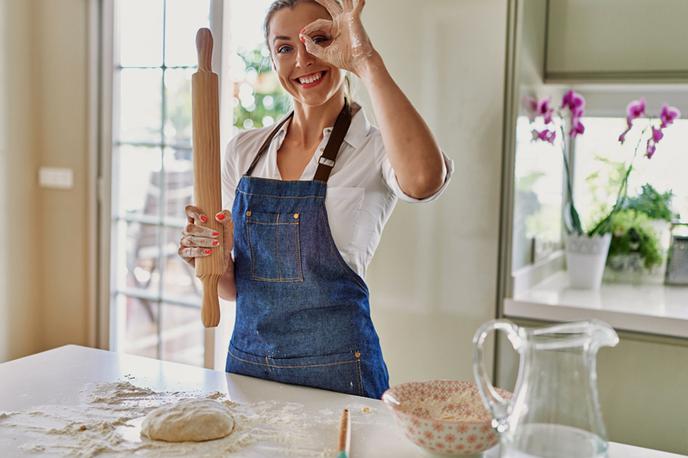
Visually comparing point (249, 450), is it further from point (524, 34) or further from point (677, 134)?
point (677, 134)

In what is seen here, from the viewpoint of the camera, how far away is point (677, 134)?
8.34ft

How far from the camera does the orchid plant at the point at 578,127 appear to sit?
2354mm

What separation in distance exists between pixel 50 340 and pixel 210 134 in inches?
94.3

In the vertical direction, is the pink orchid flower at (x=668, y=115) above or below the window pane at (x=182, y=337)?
above

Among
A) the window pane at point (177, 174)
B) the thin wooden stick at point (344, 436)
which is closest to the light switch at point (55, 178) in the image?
the window pane at point (177, 174)

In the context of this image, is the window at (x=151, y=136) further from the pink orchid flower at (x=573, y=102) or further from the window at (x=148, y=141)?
the pink orchid flower at (x=573, y=102)

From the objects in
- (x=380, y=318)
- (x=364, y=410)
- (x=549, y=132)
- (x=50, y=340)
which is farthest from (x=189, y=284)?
(x=364, y=410)

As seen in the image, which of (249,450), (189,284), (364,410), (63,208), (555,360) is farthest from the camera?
(189,284)

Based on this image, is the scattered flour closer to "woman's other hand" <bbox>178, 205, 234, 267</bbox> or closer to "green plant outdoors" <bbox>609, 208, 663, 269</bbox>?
"woman's other hand" <bbox>178, 205, 234, 267</bbox>

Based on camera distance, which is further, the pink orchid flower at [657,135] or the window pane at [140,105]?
the window pane at [140,105]

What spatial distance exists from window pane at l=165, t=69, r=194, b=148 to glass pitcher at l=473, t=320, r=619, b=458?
2.37 metres

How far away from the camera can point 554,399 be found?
86cm

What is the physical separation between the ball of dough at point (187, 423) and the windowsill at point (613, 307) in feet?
3.91

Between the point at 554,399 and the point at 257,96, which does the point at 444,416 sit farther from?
the point at 257,96
